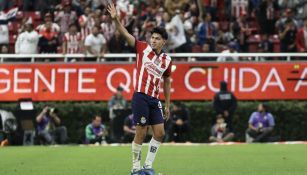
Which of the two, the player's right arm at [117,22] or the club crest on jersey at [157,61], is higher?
the player's right arm at [117,22]

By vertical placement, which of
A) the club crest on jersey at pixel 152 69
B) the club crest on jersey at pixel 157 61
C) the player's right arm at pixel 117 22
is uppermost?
the player's right arm at pixel 117 22

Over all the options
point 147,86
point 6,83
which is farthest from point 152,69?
point 6,83

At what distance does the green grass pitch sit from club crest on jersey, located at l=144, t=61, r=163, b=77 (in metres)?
1.88

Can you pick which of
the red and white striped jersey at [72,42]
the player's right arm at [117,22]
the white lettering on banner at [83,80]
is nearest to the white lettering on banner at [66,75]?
the white lettering on banner at [83,80]

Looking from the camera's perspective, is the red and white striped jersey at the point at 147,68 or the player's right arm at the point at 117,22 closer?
the player's right arm at the point at 117,22

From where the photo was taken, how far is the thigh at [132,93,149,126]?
559 inches

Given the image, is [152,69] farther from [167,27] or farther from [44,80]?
[44,80]

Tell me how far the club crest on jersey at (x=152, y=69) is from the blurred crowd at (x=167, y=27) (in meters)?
13.3

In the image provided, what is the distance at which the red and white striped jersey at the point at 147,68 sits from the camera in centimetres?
1417

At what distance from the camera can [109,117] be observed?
28328 millimetres

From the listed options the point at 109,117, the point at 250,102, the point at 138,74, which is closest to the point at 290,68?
the point at 250,102

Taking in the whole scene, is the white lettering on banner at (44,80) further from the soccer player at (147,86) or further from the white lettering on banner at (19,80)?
the soccer player at (147,86)

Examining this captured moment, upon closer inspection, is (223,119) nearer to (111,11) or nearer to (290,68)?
(290,68)

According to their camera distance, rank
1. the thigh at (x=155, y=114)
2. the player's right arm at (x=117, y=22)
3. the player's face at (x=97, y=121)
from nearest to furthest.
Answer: the player's right arm at (x=117, y=22) → the thigh at (x=155, y=114) → the player's face at (x=97, y=121)
